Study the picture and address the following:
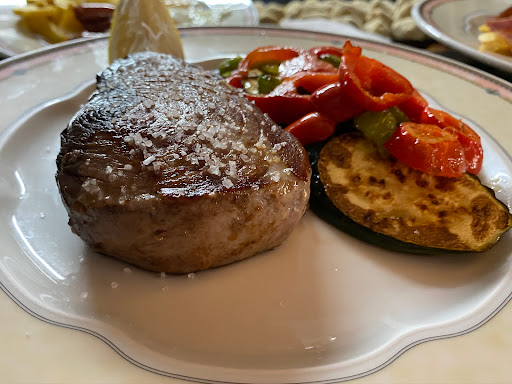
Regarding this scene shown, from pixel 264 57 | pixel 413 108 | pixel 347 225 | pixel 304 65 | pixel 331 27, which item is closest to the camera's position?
pixel 347 225

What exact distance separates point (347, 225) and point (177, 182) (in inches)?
28.0

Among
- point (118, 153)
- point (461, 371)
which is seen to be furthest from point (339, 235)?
point (118, 153)

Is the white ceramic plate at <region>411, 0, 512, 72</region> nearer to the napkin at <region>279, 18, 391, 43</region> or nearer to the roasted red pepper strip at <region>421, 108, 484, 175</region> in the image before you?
the napkin at <region>279, 18, 391, 43</region>

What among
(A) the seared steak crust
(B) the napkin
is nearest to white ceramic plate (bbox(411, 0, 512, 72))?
(B) the napkin

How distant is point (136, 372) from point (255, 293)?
1.56 ft

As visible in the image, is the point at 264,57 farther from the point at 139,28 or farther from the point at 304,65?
the point at 139,28

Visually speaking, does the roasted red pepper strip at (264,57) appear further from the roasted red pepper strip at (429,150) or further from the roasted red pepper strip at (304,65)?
the roasted red pepper strip at (429,150)

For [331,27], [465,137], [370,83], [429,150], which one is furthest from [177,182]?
[331,27]

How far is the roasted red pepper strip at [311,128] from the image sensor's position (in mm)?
1966

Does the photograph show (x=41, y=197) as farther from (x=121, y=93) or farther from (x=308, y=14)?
(x=308, y=14)

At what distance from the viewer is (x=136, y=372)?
1122 mm

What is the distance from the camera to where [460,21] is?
372cm

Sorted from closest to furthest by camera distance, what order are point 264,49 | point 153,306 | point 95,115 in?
point 153,306
point 95,115
point 264,49

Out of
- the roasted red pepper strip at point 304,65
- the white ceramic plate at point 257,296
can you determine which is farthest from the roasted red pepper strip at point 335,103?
the white ceramic plate at point 257,296
